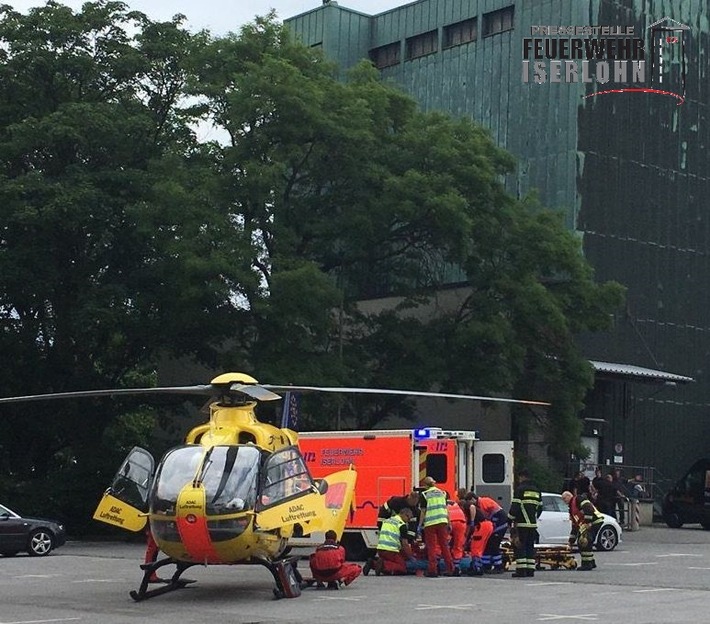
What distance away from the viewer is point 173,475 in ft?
61.6

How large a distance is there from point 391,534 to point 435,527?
0.75 metres

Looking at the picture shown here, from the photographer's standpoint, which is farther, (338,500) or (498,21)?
(498,21)

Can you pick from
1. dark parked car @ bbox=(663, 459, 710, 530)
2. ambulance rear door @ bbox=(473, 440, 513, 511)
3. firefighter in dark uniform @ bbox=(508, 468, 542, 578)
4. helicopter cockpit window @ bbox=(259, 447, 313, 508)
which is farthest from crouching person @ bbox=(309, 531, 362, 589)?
dark parked car @ bbox=(663, 459, 710, 530)

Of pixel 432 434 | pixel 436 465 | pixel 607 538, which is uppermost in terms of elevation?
pixel 432 434

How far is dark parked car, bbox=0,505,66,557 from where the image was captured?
29.7 metres

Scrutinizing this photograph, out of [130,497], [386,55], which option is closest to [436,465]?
[130,497]

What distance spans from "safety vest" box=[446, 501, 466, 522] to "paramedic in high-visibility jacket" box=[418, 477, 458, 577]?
0.71 feet

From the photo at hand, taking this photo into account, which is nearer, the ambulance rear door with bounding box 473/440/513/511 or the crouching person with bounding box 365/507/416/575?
the crouching person with bounding box 365/507/416/575

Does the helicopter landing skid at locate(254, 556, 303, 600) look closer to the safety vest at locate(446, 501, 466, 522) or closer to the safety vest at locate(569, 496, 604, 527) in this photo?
the safety vest at locate(446, 501, 466, 522)

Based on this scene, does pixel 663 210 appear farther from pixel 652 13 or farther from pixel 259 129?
pixel 259 129

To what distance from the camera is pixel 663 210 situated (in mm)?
48562

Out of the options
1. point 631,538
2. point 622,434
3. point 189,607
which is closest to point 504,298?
point 631,538

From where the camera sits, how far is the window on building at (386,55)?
55.1 metres

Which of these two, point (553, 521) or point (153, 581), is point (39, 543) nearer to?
point (153, 581)
